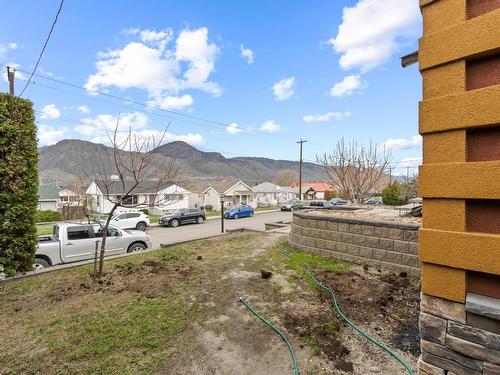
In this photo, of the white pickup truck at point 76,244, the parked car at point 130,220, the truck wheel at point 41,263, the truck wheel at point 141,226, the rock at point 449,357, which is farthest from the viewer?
the truck wheel at point 141,226

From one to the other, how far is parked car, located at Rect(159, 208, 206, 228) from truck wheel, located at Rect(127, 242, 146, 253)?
42.8ft

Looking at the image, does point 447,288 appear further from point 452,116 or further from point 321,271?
point 321,271

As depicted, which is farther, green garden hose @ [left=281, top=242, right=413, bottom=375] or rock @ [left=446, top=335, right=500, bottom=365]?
green garden hose @ [left=281, top=242, right=413, bottom=375]

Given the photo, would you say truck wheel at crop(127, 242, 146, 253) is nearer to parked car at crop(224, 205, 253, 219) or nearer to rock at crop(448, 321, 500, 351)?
rock at crop(448, 321, 500, 351)

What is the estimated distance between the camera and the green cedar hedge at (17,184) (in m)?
6.37

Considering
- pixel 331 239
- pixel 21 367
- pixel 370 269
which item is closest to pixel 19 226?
pixel 21 367

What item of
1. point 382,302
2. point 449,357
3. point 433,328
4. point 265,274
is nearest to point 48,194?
point 265,274

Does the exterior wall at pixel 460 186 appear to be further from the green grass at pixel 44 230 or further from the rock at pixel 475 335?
the green grass at pixel 44 230

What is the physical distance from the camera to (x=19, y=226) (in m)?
6.57

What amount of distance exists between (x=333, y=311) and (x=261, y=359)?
1.79 m

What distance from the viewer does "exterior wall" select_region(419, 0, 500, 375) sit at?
1923 millimetres

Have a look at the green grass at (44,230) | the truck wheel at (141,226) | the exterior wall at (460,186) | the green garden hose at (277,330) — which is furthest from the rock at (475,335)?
the truck wheel at (141,226)

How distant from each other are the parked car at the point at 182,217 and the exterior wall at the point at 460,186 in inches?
874

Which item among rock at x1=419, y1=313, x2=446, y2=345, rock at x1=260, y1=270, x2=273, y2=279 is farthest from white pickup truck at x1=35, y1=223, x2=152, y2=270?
rock at x1=419, y1=313, x2=446, y2=345
